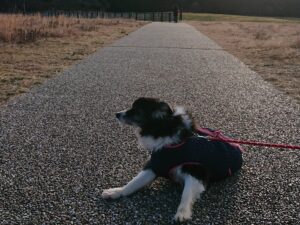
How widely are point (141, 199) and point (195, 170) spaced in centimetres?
58

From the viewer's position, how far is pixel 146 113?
14.5 feet

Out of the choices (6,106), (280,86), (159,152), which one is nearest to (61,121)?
(6,106)

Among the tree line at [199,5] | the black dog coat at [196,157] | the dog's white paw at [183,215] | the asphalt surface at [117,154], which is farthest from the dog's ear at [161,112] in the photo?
the tree line at [199,5]

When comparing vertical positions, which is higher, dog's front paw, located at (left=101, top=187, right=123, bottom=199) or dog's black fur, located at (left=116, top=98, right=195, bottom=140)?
dog's black fur, located at (left=116, top=98, right=195, bottom=140)

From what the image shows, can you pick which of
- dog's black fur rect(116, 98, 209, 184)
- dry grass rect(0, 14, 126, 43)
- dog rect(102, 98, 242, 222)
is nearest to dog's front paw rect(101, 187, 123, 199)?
dog rect(102, 98, 242, 222)

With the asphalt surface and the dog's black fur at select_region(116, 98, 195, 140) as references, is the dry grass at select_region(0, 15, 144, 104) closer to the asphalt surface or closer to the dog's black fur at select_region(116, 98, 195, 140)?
the asphalt surface

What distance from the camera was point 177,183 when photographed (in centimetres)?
462

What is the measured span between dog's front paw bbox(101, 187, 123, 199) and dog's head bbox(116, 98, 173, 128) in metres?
0.65

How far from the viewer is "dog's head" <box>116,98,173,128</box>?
171 inches

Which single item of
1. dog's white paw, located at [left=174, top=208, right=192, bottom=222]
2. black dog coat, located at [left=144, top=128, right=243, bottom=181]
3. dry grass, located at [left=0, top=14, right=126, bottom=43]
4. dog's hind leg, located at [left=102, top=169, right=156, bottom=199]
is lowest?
dog's white paw, located at [left=174, top=208, right=192, bottom=222]

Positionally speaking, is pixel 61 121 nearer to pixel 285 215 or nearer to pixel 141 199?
pixel 141 199

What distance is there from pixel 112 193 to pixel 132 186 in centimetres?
20

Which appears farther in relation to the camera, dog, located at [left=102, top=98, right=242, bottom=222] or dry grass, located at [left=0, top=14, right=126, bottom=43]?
dry grass, located at [left=0, top=14, right=126, bottom=43]

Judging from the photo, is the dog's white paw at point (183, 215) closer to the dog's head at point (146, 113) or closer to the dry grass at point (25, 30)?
the dog's head at point (146, 113)
